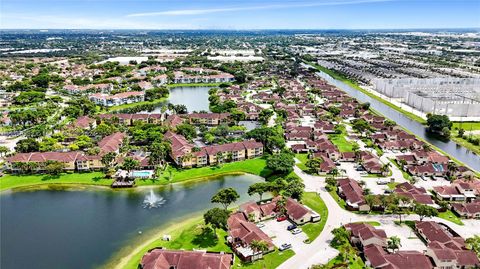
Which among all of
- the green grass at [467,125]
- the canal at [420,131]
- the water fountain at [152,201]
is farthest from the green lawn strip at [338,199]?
the green grass at [467,125]

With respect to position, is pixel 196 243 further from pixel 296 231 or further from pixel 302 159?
pixel 302 159

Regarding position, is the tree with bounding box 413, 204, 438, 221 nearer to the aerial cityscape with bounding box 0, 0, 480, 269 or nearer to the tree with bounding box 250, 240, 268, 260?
the aerial cityscape with bounding box 0, 0, 480, 269

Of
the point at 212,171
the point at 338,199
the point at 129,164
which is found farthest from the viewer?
the point at 212,171

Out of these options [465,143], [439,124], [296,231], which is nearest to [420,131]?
[439,124]

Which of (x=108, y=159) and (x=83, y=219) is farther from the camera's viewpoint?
(x=108, y=159)

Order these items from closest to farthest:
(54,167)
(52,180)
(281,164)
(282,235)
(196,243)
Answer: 1. (196,243)
2. (282,235)
3. (281,164)
4. (52,180)
5. (54,167)

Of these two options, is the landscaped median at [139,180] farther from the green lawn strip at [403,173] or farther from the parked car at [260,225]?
the green lawn strip at [403,173]

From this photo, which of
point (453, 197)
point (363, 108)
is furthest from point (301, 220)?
point (363, 108)
